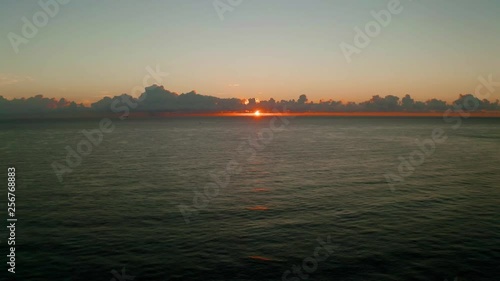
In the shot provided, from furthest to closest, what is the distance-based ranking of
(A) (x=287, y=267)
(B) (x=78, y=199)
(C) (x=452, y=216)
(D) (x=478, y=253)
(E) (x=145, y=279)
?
1. (B) (x=78, y=199)
2. (C) (x=452, y=216)
3. (D) (x=478, y=253)
4. (A) (x=287, y=267)
5. (E) (x=145, y=279)

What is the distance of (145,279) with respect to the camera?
28891 millimetres

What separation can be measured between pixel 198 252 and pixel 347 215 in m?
21.5

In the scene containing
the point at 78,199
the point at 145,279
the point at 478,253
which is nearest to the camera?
the point at 145,279

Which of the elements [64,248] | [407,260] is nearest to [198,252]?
[64,248]

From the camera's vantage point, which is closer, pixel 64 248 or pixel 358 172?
pixel 64 248

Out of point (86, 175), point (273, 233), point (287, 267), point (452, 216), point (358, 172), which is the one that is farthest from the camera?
point (358, 172)

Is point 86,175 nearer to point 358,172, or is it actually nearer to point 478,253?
point 358,172

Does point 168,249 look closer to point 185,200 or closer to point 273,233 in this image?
point 273,233

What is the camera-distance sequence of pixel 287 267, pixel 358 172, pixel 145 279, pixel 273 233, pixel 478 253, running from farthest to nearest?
pixel 358 172, pixel 273 233, pixel 478 253, pixel 287 267, pixel 145 279

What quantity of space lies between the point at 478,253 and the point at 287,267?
19163 mm

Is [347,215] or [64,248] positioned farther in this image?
[347,215]

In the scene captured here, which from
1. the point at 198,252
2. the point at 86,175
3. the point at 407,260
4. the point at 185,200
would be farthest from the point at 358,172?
the point at 86,175

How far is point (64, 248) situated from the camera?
114ft

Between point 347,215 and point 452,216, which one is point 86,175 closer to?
point 347,215
